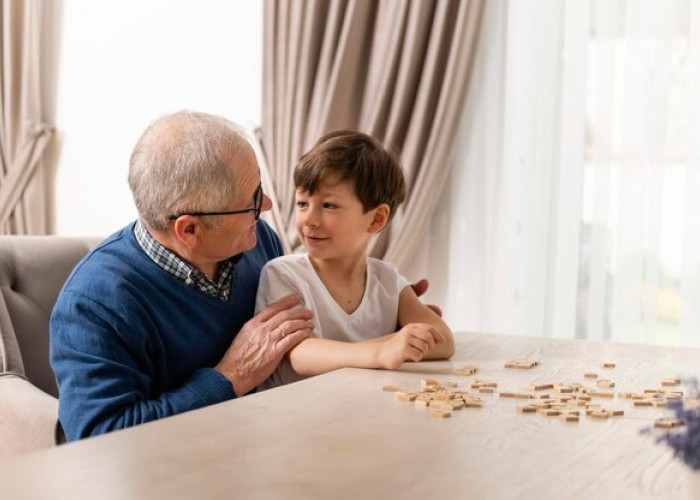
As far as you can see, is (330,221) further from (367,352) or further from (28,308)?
(28,308)

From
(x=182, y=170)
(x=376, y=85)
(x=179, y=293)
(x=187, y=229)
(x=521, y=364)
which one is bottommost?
(x=521, y=364)

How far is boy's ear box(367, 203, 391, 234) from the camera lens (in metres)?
2.62

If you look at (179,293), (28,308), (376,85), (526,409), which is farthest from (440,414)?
(376,85)

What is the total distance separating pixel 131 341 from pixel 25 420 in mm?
363

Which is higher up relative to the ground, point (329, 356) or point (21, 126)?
point (21, 126)

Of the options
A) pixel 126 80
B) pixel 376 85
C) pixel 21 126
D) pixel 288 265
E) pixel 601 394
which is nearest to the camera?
pixel 601 394

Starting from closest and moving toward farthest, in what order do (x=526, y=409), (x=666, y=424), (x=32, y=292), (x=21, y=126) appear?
(x=666, y=424), (x=526, y=409), (x=32, y=292), (x=21, y=126)

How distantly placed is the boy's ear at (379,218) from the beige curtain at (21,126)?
12.4ft

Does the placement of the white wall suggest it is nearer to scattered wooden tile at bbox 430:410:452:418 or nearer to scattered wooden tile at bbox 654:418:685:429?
scattered wooden tile at bbox 430:410:452:418

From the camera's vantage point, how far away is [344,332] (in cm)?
245

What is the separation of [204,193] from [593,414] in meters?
0.96

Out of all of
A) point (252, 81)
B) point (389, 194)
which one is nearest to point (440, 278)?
point (252, 81)

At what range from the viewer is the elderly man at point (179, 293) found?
2.05 meters

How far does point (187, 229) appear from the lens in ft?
7.26
